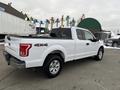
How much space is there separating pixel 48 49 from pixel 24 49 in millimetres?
898

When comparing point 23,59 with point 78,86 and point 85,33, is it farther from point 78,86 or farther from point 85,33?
point 85,33

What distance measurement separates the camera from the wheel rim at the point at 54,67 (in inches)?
210

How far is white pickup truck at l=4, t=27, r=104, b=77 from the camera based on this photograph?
14.9 feet

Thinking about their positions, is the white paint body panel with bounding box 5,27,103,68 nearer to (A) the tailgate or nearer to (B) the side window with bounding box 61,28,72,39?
(A) the tailgate

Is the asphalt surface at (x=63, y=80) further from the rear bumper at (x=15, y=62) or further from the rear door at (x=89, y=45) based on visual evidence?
the rear door at (x=89, y=45)

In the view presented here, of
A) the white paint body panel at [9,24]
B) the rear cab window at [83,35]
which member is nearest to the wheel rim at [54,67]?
the rear cab window at [83,35]

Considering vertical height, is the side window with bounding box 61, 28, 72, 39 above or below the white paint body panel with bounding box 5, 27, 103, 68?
above

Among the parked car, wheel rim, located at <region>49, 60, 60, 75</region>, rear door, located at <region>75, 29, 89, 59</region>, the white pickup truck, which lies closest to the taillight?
the white pickup truck

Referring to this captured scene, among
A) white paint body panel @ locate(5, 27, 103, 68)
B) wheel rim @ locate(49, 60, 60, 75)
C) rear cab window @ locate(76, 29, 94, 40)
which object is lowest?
wheel rim @ locate(49, 60, 60, 75)

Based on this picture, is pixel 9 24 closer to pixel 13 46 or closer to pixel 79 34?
pixel 79 34

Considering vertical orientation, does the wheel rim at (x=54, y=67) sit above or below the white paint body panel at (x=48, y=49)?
below

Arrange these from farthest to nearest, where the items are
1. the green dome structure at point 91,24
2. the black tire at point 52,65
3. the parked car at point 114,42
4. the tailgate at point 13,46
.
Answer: the green dome structure at point 91,24 < the parked car at point 114,42 < the black tire at point 52,65 < the tailgate at point 13,46

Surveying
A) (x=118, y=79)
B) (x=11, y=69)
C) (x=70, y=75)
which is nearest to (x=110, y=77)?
(x=118, y=79)

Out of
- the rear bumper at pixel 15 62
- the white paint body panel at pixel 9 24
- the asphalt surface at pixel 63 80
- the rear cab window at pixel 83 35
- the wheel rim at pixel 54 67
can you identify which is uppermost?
the white paint body panel at pixel 9 24
